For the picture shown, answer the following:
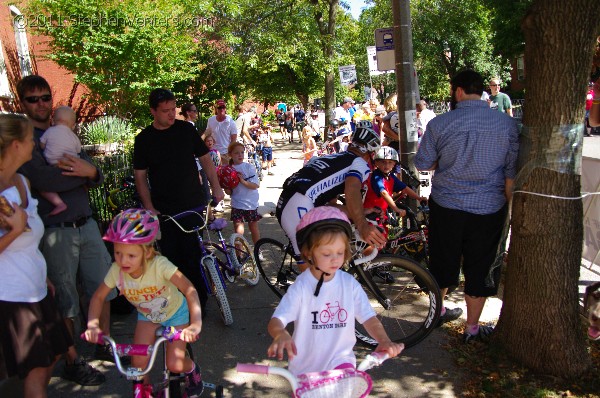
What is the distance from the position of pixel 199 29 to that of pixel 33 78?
1750cm

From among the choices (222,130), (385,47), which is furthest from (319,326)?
(222,130)

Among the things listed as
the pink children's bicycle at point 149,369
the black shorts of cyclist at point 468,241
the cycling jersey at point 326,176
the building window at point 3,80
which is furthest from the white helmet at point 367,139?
the building window at point 3,80

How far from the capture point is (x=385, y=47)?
775cm

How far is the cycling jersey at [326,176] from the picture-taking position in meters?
4.13

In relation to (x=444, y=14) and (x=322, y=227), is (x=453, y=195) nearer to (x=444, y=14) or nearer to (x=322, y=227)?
(x=322, y=227)

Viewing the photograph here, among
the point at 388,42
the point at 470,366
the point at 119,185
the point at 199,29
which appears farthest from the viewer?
the point at 199,29

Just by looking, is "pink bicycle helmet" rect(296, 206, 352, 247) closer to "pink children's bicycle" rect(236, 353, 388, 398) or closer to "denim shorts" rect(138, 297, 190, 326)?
"pink children's bicycle" rect(236, 353, 388, 398)

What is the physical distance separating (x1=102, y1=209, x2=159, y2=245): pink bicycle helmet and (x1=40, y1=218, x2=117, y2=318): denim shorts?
1.13 m

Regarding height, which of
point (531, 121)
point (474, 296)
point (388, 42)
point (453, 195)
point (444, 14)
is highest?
point (444, 14)

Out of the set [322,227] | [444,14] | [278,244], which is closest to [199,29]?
[278,244]

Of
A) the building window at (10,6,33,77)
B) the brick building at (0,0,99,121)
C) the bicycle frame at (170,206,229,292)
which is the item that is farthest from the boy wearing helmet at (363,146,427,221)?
the building window at (10,6,33,77)

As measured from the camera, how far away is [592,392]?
11.8 ft

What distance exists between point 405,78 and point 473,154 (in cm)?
293

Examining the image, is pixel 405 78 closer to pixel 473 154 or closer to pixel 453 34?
pixel 473 154
